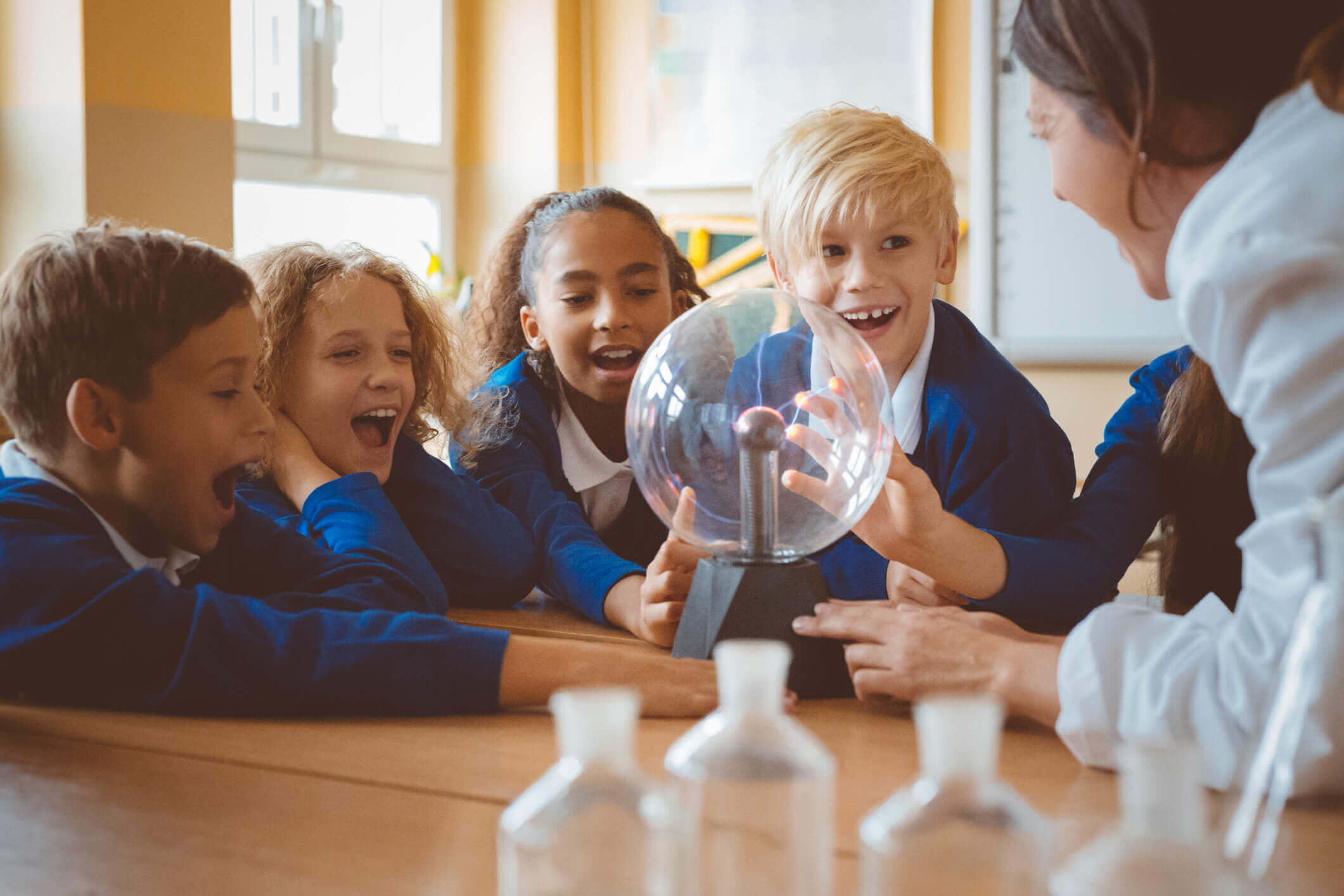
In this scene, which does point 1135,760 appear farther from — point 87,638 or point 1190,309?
point 87,638

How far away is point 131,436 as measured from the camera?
96 centimetres

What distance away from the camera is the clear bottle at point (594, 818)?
0.39 metres

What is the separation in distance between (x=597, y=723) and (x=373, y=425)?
1104 mm

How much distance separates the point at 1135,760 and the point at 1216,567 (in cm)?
104

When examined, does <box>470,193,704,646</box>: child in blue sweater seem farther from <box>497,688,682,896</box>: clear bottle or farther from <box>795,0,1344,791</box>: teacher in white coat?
<box>497,688,682,896</box>: clear bottle

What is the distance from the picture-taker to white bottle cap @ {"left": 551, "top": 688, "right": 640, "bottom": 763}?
388mm

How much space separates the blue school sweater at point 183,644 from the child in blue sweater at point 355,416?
16.2 inches

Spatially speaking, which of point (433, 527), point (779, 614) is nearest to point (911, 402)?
point (779, 614)

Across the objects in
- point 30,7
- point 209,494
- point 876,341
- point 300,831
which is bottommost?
point 300,831

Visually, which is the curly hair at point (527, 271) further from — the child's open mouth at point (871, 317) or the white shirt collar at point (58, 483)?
the white shirt collar at point (58, 483)

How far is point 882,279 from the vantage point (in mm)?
1397

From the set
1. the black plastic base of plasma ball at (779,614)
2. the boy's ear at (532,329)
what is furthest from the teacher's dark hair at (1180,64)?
the boy's ear at (532,329)

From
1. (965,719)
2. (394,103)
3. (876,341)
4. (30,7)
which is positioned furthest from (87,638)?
(394,103)

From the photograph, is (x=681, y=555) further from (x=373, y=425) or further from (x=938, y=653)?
(x=373, y=425)
